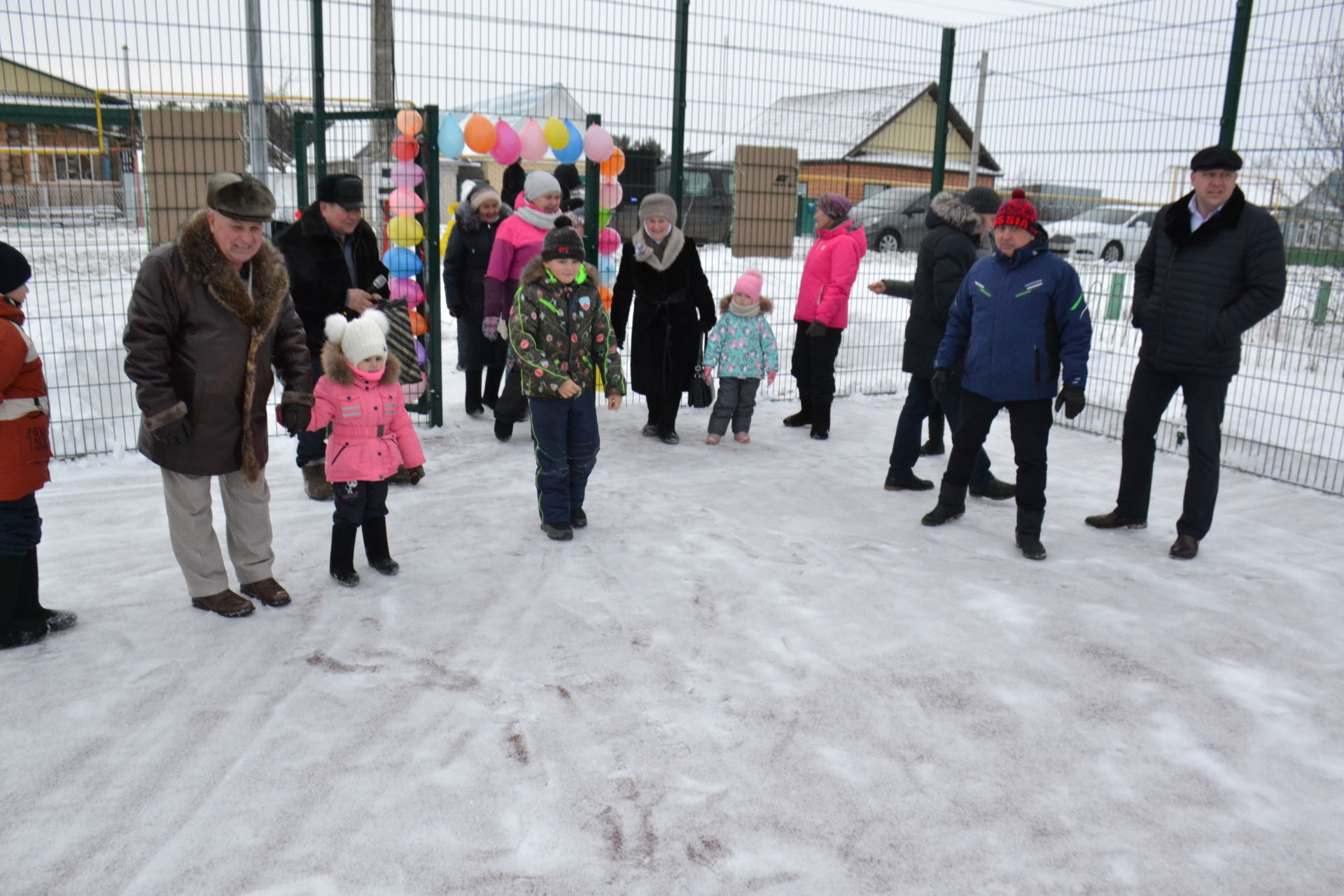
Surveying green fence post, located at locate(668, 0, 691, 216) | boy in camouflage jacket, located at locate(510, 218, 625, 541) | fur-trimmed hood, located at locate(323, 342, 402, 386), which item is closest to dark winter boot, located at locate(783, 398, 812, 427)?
green fence post, located at locate(668, 0, 691, 216)

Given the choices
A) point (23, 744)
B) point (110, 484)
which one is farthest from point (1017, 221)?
point (110, 484)

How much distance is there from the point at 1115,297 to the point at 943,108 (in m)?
2.07

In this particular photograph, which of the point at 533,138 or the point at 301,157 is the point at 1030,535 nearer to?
the point at 533,138

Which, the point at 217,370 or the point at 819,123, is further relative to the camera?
the point at 819,123

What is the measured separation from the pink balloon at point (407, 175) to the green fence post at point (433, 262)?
1.9 inches

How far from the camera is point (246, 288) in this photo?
11.6 feet

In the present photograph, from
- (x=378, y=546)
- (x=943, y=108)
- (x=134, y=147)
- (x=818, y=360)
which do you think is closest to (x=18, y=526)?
(x=378, y=546)

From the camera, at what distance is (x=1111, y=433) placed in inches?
291

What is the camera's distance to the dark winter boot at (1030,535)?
476cm

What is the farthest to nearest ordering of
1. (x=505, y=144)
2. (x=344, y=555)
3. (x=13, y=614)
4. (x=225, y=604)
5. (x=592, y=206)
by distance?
(x=592, y=206) → (x=505, y=144) → (x=344, y=555) → (x=225, y=604) → (x=13, y=614)

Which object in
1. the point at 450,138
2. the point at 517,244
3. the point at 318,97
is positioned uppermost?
the point at 318,97

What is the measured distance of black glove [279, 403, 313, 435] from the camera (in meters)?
3.76

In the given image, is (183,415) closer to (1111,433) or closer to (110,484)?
(110,484)

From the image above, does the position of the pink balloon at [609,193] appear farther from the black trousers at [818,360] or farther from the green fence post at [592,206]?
the black trousers at [818,360]
